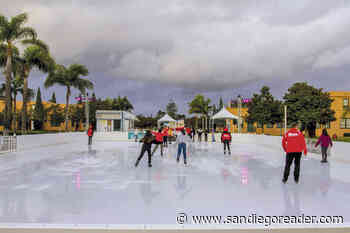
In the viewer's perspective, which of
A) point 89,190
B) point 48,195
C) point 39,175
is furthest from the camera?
point 39,175

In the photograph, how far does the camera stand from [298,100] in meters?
29.5

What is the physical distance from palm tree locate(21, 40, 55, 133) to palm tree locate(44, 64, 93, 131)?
10638 mm

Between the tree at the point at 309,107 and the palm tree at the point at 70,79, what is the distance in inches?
1069

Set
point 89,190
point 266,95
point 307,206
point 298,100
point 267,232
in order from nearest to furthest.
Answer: point 267,232
point 307,206
point 89,190
point 298,100
point 266,95

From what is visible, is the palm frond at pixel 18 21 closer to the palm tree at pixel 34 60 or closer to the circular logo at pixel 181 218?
the palm tree at pixel 34 60

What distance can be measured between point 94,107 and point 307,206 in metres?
58.6

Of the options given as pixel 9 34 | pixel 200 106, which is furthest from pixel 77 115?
pixel 9 34

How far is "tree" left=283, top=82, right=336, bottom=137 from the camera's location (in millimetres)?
28062

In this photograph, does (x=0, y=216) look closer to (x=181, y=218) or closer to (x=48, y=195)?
(x=48, y=195)

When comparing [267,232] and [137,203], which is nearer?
[267,232]

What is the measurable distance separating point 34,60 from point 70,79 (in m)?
12.2

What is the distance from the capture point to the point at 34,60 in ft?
75.3

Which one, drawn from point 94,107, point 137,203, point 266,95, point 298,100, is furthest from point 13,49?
point 94,107

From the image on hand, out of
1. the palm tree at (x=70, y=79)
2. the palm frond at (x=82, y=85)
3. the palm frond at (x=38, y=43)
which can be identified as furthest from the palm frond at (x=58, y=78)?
the palm frond at (x=38, y=43)
